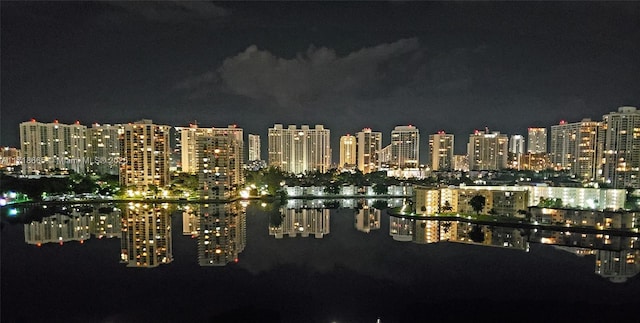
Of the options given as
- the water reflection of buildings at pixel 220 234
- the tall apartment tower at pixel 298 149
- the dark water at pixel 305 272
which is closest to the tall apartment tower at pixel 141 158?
the water reflection of buildings at pixel 220 234

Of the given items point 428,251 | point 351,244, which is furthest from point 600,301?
point 351,244

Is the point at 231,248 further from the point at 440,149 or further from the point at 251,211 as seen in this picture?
the point at 440,149

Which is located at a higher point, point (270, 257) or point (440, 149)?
point (440, 149)

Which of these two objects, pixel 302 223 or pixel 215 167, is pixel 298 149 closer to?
pixel 215 167

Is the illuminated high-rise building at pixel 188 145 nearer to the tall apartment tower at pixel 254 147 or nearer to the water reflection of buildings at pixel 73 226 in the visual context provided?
the tall apartment tower at pixel 254 147

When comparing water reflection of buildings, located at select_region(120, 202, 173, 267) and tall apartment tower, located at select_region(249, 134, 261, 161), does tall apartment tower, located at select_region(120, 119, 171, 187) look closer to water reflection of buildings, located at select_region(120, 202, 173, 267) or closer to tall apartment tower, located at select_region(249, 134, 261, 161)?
water reflection of buildings, located at select_region(120, 202, 173, 267)

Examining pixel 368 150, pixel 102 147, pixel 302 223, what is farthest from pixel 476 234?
pixel 102 147
